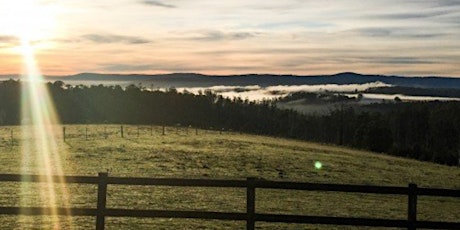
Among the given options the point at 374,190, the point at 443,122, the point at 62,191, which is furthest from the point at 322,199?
the point at 443,122

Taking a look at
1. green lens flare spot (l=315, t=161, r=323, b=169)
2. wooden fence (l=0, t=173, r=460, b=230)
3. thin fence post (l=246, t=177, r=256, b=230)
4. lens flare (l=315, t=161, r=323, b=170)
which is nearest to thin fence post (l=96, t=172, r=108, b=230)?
wooden fence (l=0, t=173, r=460, b=230)

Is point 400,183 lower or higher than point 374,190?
lower

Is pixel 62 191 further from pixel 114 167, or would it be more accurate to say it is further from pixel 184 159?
pixel 184 159

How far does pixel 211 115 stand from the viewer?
175 meters

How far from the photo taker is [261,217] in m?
12.9

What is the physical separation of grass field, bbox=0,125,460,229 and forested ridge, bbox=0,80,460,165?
77.3 m

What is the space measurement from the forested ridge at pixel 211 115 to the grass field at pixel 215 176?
77.3m

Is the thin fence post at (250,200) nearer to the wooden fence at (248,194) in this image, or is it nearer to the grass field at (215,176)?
the wooden fence at (248,194)

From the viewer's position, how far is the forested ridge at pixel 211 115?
152750 millimetres

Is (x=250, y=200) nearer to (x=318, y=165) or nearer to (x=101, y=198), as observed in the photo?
(x=101, y=198)

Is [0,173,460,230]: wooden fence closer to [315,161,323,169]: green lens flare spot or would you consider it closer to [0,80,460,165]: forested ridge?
[315,161,323,169]: green lens flare spot

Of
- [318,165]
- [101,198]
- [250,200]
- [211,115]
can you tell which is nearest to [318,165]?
[318,165]

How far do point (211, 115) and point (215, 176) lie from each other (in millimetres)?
133324

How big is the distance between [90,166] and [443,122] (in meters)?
125
